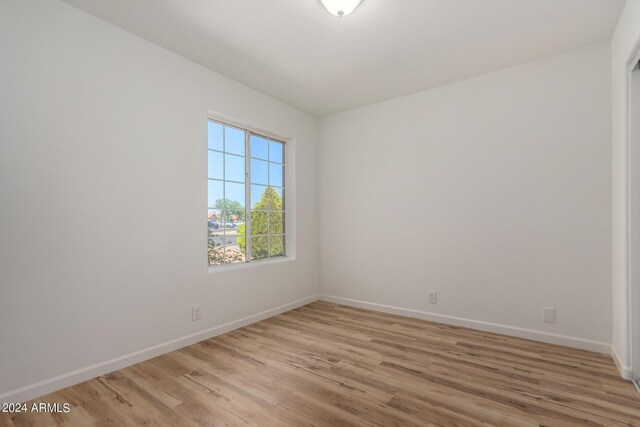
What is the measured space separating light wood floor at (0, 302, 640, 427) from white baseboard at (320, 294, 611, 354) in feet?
0.29

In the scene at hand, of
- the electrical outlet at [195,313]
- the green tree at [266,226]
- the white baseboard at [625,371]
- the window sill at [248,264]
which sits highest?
the green tree at [266,226]

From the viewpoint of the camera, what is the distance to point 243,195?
12.2ft

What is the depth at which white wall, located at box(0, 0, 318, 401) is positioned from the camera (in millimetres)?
2018

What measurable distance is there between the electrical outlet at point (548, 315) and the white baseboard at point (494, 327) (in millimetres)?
126

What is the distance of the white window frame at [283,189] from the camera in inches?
137

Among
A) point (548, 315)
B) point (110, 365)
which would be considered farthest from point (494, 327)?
point (110, 365)

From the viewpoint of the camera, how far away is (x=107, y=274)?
2.41 meters

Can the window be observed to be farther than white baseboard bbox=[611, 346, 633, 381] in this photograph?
Yes

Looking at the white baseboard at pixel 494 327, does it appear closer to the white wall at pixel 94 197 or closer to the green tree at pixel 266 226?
the green tree at pixel 266 226

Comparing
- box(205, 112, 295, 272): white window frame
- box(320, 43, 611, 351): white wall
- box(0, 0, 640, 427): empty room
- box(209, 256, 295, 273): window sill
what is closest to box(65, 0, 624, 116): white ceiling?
box(0, 0, 640, 427): empty room

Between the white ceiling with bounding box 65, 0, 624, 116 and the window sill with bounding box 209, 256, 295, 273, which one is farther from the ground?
the white ceiling with bounding box 65, 0, 624, 116

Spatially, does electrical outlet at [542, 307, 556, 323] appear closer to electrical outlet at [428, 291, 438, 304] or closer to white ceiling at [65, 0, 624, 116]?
electrical outlet at [428, 291, 438, 304]

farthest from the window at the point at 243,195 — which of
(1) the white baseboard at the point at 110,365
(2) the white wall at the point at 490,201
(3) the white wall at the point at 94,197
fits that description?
(2) the white wall at the point at 490,201

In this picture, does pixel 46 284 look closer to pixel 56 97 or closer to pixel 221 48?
pixel 56 97
